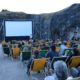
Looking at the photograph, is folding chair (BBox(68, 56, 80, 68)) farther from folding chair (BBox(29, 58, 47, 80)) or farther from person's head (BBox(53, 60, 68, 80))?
person's head (BBox(53, 60, 68, 80))

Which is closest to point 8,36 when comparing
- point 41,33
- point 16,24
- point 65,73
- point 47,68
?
point 16,24

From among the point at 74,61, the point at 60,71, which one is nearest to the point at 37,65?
the point at 74,61

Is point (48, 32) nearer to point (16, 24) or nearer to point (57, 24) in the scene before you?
point (57, 24)

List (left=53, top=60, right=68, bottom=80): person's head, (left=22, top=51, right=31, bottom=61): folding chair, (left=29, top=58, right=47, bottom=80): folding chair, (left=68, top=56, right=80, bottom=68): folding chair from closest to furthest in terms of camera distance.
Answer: (left=53, top=60, right=68, bottom=80): person's head → (left=68, top=56, right=80, bottom=68): folding chair → (left=29, top=58, right=47, bottom=80): folding chair → (left=22, top=51, right=31, bottom=61): folding chair

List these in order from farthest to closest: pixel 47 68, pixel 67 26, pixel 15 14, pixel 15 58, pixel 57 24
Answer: pixel 15 14 < pixel 57 24 < pixel 67 26 < pixel 15 58 < pixel 47 68

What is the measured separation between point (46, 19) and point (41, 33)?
307 cm

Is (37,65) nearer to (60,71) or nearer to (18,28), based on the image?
(60,71)

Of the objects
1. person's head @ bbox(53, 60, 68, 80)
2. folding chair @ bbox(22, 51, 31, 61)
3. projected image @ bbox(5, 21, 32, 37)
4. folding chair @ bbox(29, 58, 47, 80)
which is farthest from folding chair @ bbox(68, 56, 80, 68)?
projected image @ bbox(5, 21, 32, 37)

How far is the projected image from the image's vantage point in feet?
101

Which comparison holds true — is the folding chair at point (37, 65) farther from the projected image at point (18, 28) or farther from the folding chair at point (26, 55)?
the projected image at point (18, 28)

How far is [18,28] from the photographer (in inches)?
1224

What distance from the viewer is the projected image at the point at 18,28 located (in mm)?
30703

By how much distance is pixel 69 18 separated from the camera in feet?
121

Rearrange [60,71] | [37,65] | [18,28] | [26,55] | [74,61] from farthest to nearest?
[18,28] → [26,55] → [37,65] → [74,61] → [60,71]
